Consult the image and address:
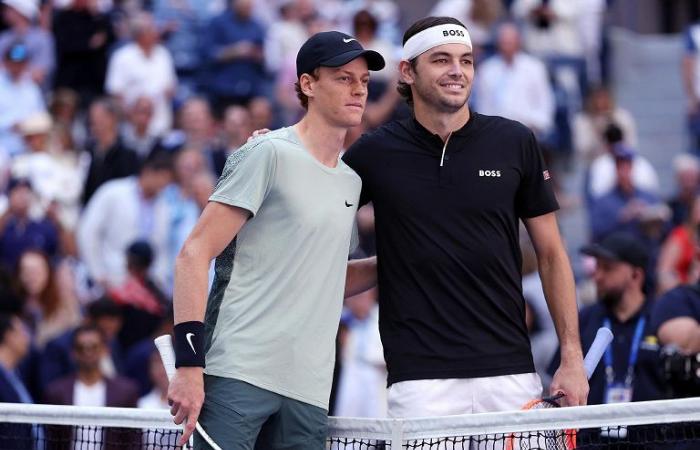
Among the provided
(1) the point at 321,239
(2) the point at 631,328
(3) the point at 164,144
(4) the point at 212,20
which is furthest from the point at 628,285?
(4) the point at 212,20

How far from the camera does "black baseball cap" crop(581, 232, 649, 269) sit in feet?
29.2

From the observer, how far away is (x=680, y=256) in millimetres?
12547

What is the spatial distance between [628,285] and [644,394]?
0.95 m

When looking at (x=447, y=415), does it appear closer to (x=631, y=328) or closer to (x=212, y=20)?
(x=631, y=328)

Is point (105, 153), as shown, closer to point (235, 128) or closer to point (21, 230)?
point (235, 128)

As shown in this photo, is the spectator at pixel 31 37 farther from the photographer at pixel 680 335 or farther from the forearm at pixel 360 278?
the forearm at pixel 360 278

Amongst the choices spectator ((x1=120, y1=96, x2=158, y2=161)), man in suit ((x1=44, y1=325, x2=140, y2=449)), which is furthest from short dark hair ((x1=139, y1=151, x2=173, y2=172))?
man in suit ((x1=44, y1=325, x2=140, y2=449))

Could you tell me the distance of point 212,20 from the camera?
54.8 ft

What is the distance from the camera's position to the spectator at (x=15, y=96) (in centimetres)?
1478

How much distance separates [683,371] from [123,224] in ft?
22.8

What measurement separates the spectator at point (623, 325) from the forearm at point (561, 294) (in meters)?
1.90

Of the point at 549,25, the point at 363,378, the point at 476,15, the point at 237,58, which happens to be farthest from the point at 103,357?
the point at 549,25

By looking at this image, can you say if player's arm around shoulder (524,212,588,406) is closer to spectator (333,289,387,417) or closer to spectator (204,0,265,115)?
spectator (333,289,387,417)

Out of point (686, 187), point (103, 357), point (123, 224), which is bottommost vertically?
point (103, 357)
